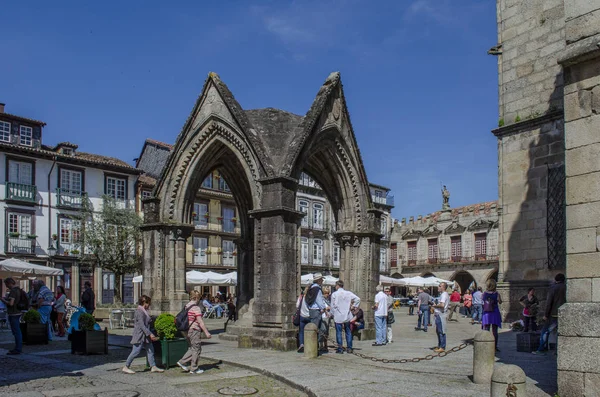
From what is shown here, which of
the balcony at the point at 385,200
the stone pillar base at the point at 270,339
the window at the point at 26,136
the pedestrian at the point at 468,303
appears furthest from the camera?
the balcony at the point at 385,200

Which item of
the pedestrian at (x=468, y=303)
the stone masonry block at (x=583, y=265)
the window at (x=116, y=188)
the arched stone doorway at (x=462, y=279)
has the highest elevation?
the window at (x=116, y=188)

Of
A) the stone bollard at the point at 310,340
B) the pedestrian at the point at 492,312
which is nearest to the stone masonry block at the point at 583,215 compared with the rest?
the pedestrian at the point at 492,312

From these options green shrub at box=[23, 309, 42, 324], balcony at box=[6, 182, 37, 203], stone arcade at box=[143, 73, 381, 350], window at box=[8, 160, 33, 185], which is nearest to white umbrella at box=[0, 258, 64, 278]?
green shrub at box=[23, 309, 42, 324]

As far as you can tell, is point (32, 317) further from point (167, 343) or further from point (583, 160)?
point (583, 160)

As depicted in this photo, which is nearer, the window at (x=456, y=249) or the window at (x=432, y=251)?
the window at (x=456, y=249)

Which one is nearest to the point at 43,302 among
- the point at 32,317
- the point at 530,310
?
the point at 32,317

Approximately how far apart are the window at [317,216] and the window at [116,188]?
17.3 m

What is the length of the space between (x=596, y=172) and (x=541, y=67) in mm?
9514

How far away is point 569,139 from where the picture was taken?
744cm

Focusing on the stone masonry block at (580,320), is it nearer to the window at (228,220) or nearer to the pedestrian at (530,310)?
the pedestrian at (530,310)

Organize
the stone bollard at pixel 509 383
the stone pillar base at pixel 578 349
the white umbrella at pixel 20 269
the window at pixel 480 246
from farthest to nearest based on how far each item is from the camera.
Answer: the window at pixel 480 246 → the white umbrella at pixel 20 269 → the stone pillar base at pixel 578 349 → the stone bollard at pixel 509 383

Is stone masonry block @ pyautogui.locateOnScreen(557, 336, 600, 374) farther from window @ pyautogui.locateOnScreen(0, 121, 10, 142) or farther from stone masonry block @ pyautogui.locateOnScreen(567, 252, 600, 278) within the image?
window @ pyautogui.locateOnScreen(0, 121, 10, 142)

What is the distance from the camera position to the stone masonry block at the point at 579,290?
7059mm

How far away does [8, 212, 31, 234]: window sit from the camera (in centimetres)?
3647
